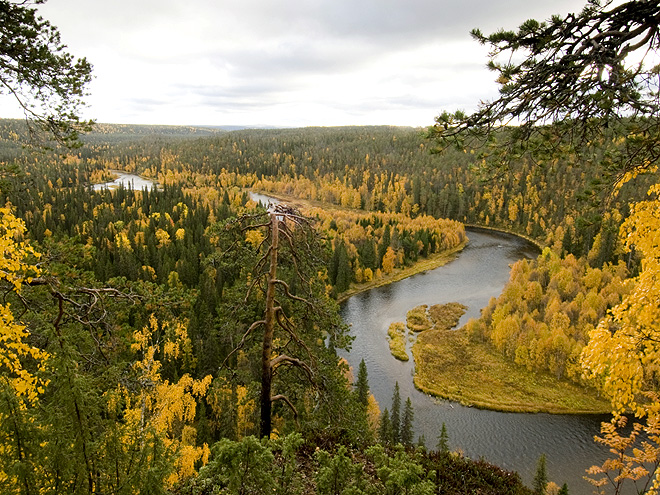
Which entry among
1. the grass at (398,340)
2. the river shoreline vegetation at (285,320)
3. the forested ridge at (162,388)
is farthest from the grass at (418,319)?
the forested ridge at (162,388)

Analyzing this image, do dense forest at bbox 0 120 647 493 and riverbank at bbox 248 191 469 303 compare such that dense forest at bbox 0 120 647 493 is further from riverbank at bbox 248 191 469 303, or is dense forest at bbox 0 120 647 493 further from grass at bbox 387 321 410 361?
grass at bbox 387 321 410 361

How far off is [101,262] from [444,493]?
46248mm

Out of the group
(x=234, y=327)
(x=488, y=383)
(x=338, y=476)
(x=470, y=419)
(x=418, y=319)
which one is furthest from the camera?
(x=418, y=319)

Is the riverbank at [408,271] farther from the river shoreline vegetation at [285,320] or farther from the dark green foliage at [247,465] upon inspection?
the dark green foliage at [247,465]

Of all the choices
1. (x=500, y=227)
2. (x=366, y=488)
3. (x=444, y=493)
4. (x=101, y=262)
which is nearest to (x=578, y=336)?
(x=444, y=493)

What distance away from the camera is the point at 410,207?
10694cm

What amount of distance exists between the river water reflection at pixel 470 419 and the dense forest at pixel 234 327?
11.8ft

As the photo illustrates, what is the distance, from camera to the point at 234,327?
26.7 ft

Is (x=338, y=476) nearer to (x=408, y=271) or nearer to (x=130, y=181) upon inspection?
(x=408, y=271)

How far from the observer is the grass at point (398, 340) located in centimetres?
3869

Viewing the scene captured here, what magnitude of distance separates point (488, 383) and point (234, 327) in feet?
109

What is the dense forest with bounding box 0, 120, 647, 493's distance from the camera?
4527mm

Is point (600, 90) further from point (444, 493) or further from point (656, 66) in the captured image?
point (444, 493)

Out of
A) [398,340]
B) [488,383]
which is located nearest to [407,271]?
[398,340]
